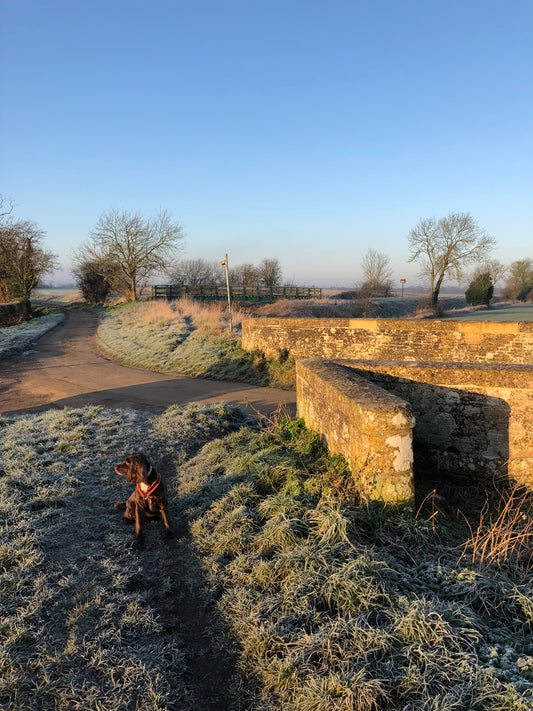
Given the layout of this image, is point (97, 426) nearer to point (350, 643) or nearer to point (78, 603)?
point (78, 603)

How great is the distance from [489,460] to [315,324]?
6.92 meters

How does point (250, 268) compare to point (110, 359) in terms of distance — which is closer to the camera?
point (110, 359)

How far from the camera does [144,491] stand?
13.1 feet

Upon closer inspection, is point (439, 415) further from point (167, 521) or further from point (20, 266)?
point (20, 266)

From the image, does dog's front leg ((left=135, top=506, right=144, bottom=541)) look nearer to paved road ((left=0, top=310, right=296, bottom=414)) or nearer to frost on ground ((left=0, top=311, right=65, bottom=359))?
paved road ((left=0, top=310, right=296, bottom=414))

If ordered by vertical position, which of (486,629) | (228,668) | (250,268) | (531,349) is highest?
(250,268)

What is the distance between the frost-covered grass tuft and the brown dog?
0.43 metres

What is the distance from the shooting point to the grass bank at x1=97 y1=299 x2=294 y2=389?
12086 millimetres

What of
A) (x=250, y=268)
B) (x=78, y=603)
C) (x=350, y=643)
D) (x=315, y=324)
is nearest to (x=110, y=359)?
(x=315, y=324)

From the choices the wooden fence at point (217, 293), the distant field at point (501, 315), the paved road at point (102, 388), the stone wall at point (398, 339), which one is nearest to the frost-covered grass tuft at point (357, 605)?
the paved road at point (102, 388)

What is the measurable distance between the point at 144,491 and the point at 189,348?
11.0 metres

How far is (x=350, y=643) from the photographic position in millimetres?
2512

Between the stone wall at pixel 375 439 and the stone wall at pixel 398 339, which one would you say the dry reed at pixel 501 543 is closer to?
the stone wall at pixel 375 439

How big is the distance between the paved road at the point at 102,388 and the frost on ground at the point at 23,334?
48.3 inches
